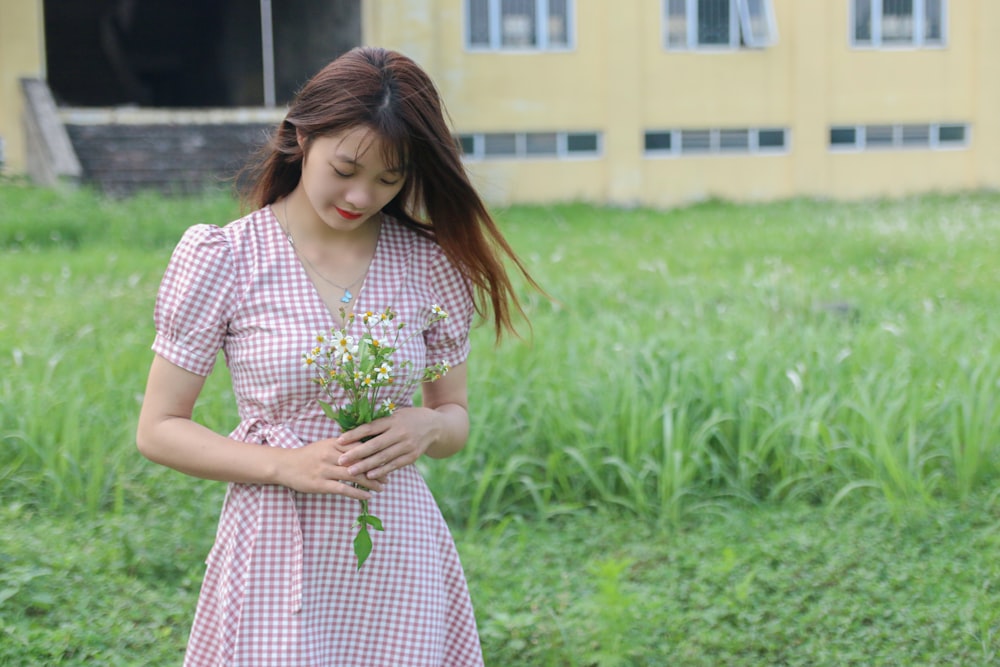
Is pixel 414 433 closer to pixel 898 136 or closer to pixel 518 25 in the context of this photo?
pixel 518 25

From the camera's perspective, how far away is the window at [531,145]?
18.6 metres

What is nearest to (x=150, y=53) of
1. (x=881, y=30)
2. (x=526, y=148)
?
(x=526, y=148)

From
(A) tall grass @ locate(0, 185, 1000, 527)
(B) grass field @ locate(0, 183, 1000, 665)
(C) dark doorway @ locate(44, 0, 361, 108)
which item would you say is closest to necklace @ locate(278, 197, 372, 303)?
(B) grass field @ locate(0, 183, 1000, 665)

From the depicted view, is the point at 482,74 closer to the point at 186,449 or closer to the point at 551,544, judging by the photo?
the point at 551,544

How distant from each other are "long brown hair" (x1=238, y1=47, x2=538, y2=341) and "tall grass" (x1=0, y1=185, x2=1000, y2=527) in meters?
2.35

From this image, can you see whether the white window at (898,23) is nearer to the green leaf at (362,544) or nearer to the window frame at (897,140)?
the window frame at (897,140)

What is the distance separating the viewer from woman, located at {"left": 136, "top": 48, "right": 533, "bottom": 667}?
2066 millimetres

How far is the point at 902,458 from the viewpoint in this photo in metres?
4.66

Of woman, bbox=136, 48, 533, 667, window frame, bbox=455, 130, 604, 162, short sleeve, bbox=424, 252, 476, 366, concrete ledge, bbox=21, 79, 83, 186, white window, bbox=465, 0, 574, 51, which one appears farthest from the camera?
window frame, bbox=455, 130, 604, 162

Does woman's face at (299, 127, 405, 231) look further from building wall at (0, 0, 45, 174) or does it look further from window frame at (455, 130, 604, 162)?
window frame at (455, 130, 604, 162)

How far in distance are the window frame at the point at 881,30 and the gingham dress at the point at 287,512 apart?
61.7 feet

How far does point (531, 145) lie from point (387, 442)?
17.1 metres

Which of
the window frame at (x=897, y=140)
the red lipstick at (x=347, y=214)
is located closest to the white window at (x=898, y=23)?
the window frame at (x=897, y=140)

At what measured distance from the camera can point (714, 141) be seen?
19.4 metres
